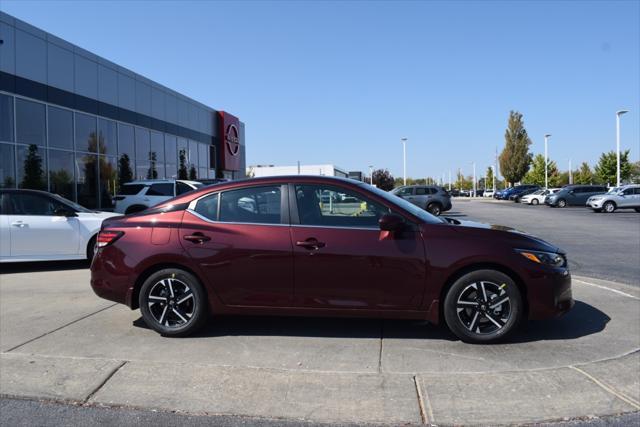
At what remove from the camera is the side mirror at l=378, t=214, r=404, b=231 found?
189 inches

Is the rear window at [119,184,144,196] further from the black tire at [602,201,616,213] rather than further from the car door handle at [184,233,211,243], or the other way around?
the black tire at [602,201,616,213]

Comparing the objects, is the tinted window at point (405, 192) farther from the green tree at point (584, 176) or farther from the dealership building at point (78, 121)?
the green tree at point (584, 176)

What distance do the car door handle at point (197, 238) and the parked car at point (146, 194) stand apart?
11.5 metres

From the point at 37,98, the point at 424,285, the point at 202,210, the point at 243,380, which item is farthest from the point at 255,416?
the point at 37,98

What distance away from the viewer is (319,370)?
429cm

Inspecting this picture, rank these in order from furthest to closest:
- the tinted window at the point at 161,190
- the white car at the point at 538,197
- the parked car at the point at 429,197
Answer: the white car at the point at 538,197 < the parked car at the point at 429,197 < the tinted window at the point at 161,190

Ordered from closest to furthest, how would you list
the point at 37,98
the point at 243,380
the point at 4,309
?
the point at 243,380
the point at 4,309
the point at 37,98

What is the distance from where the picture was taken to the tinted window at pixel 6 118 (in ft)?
53.1

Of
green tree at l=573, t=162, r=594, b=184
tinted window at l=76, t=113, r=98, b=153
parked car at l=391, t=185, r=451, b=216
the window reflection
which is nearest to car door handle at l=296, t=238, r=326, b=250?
the window reflection

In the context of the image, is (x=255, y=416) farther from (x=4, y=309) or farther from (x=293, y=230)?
(x=4, y=309)

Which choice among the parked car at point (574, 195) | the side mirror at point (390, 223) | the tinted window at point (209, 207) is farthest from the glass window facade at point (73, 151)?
the parked car at point (574, 195)

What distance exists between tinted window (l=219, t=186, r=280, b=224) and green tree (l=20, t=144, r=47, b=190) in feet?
48.0

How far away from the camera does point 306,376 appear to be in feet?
13.7

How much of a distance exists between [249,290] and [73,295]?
3443 mm
